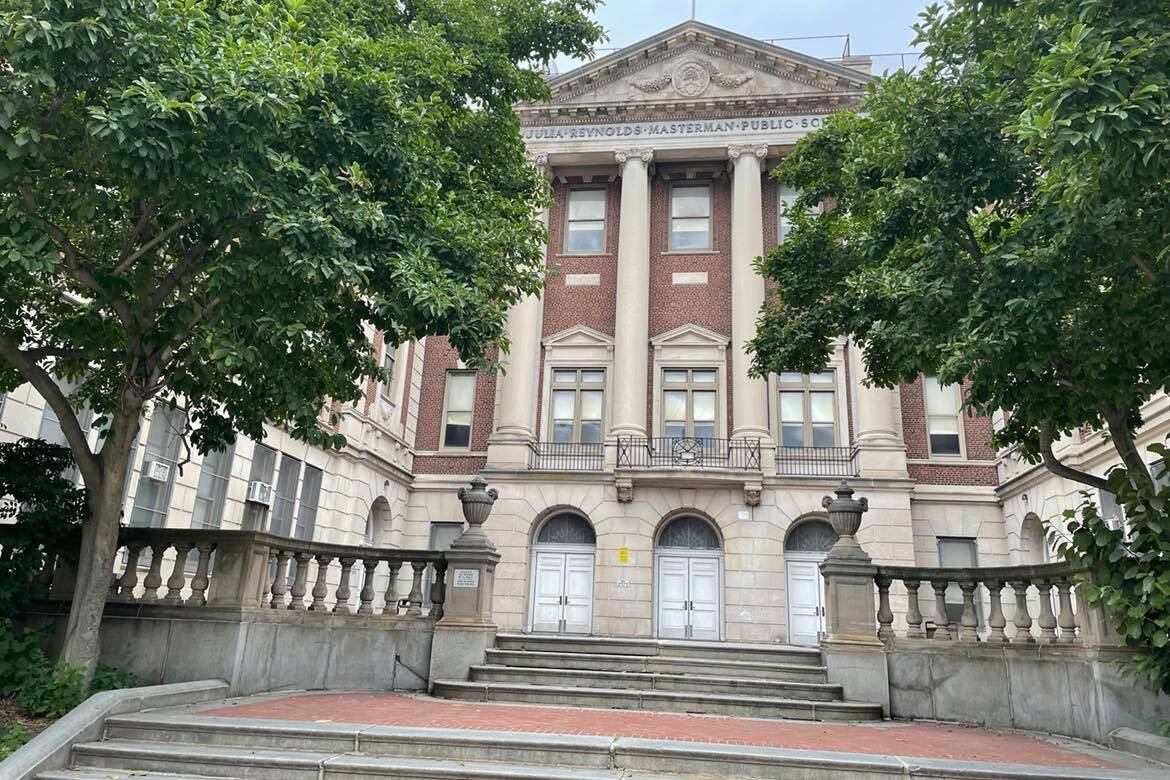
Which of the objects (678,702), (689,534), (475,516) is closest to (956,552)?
(689,534)

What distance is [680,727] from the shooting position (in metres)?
7.89

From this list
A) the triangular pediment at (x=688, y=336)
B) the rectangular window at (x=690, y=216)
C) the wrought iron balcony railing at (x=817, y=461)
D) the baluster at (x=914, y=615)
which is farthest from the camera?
the rectangular window at (x=690, y=216)

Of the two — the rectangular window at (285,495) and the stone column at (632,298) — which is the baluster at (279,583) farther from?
the stone column at (632,298)

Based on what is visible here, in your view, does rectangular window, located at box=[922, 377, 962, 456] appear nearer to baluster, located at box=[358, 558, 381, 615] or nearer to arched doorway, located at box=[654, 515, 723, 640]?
arched doorway, located at box=[654, 515, 723, 640]

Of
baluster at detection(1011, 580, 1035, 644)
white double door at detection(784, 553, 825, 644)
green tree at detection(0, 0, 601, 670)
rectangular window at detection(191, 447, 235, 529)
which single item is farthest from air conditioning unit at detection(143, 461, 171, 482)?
white double door at detection(784, 553, 825, 644)

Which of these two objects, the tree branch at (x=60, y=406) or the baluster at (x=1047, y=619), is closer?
the tree branch at (x=60, y=406)

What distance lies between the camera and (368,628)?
34.4 ft

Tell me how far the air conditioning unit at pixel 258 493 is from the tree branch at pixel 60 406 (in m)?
8.69

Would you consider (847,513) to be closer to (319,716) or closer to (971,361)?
(971,361)

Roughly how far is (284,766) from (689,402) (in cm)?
1760

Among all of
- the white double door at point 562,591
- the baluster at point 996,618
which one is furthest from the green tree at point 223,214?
the white double door at point 562,591

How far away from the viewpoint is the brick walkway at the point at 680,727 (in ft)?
23.0

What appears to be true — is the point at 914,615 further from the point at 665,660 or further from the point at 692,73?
the point at 692,73

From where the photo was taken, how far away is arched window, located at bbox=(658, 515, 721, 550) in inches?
831
